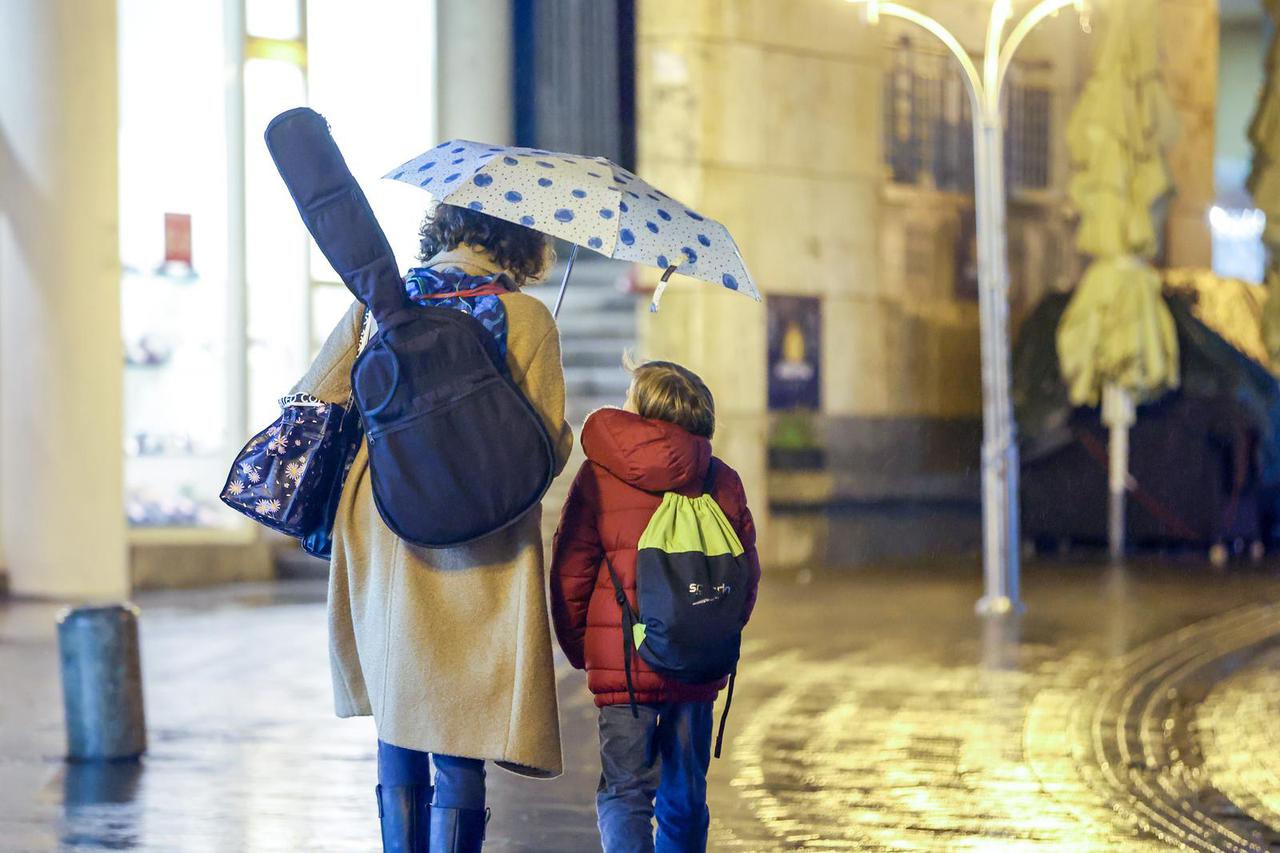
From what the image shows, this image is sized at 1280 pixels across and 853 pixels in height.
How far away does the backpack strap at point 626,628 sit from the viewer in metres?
5.05

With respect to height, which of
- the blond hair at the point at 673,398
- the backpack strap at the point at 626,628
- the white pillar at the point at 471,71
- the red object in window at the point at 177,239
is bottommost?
the backpack strap at the point at 626,628

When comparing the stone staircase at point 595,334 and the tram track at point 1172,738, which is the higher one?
the stone staircase at point 595,334

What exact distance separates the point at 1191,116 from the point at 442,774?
2131cm

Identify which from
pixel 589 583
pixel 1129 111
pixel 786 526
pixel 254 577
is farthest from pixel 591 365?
pixel 589 583

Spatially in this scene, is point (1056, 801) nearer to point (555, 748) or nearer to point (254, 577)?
point (555, 748)

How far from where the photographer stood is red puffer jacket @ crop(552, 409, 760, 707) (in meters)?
5.05

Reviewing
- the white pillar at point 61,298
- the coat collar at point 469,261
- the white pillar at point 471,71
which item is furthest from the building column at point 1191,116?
the coat collar at point 469,261

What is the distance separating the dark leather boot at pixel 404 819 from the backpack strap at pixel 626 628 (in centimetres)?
57

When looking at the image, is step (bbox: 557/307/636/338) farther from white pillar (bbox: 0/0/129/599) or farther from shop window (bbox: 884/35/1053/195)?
white pillar (bbox: 0/0/129/599)

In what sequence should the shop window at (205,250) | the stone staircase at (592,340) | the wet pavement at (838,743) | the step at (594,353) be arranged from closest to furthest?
the wet pavement at (838,743) < the shop window at (205,250) < the stone staircase at (592,340) < the step at (594,353)

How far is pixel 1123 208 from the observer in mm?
18656

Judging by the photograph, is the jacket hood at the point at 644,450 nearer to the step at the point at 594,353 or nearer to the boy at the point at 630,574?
the boy at the point at 630,574

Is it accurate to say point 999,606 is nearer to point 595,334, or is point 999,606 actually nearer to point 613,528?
point 595,334

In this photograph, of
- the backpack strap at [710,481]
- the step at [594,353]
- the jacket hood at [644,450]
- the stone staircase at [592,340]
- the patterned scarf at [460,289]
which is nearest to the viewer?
the patterned scarf at [460,289]
